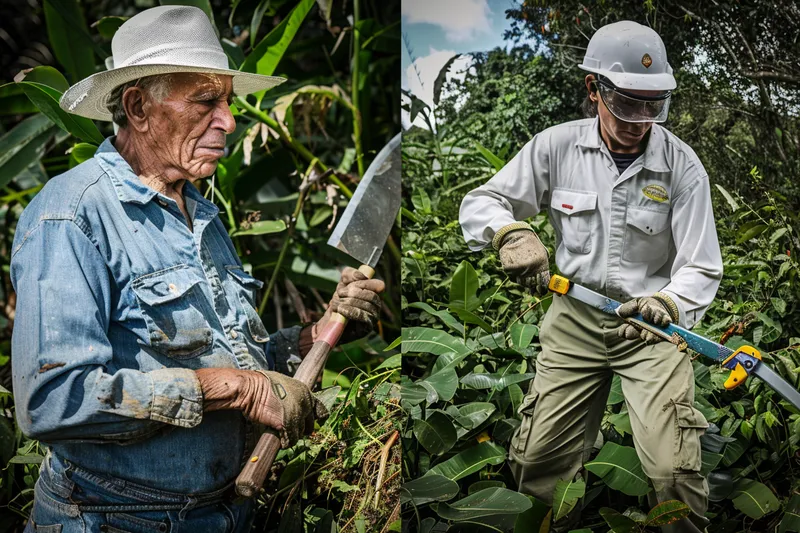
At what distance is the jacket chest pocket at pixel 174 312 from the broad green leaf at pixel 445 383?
643 millimetres

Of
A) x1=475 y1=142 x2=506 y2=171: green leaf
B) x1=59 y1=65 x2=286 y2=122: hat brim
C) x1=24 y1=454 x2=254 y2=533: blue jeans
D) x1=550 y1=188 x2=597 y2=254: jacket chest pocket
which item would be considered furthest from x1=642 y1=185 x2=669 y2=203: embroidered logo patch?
x1=24 y1=454 x2=254 y2=533: blue jeans

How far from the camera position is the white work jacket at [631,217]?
1903 mm

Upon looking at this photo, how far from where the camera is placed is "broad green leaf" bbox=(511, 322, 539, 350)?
204 centimetres

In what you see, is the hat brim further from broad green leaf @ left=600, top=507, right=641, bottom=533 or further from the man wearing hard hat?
broad green leaf @ left=600, top=507, right=641, bottom=533

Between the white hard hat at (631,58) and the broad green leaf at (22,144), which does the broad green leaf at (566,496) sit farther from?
the broad green leaf at (22,144)

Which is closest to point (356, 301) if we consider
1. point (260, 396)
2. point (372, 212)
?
point (372, 212)

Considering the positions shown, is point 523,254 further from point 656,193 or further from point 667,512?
point 667,512

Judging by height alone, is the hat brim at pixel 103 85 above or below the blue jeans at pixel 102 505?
above

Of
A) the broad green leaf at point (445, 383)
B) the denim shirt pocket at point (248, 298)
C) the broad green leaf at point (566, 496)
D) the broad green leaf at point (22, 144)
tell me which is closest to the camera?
the denim shirt pocket at point (248, 298)

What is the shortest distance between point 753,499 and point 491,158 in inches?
41.7

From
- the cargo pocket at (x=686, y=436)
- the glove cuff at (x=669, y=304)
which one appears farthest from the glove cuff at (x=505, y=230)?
the cargo pocket at (x=686, y=436)

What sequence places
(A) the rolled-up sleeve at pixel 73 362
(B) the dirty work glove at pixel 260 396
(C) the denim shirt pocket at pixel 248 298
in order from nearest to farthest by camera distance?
(A) the rolled-up sleeve at pixel 73 362 → (B) the dirty work glove at pixel 260 396 → (C) the denim shirt pocket at pixel 248 298

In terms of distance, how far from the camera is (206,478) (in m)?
1.72

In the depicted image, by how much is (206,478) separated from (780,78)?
1694 millimetres
